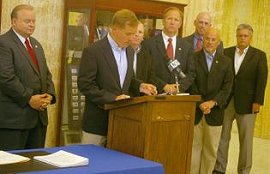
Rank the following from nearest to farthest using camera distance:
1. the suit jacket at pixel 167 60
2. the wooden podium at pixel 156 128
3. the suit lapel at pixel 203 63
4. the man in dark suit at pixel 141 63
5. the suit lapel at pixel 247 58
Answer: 1. the wooden podium at pixel 156 128
2. the man in dark suit at pixel 141 63
3. the suit jacket at pixel 167 60
4. the suit lapel at pixel 203 63
5. the suit lapel at pixel 247 58

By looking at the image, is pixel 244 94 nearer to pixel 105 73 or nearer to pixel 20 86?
pixel 105 73

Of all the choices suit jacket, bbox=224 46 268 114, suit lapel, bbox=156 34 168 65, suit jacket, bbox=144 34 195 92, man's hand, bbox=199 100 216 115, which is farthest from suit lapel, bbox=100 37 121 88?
suit jacket, bbox=224 46 268 114

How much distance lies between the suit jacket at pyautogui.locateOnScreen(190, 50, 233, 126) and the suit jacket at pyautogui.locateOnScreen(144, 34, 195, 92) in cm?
19

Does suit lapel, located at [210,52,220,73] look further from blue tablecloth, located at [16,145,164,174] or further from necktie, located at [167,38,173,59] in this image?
blue tablecloth, located at [16,145,164,174]

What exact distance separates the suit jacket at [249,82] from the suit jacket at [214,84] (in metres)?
0.36

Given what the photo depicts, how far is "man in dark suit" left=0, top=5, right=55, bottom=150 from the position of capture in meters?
3.75

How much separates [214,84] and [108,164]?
2175 mm

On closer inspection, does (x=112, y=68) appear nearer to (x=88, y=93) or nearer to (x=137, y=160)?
(x=88, y=93)

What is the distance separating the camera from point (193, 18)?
6023mm

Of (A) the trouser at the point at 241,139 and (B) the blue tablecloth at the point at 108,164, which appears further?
(A) the trouser at the point at 241,139

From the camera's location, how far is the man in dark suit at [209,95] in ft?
15.4

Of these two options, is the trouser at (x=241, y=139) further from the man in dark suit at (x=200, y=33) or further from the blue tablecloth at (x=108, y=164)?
the blue tablecloth at (x=108, y=164)


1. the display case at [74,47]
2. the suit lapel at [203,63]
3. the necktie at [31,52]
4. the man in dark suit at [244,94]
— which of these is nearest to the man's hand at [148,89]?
the necktie at [31,52]

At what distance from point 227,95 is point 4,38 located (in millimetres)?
2167
